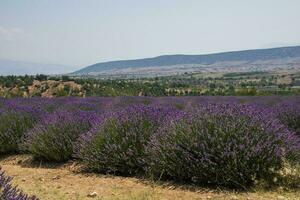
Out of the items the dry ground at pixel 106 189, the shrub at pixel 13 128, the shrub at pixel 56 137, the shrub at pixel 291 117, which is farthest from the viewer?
the shrub at pixel 13 128

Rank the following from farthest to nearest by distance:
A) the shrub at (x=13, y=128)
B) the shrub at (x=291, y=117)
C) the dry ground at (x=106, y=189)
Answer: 1. the shrub at (x=13, y=128)
2. the shrub at (x=291, y=117)
3. the dry ground at (x=106, y=189)

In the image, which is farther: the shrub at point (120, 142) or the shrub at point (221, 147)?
the shrub at point (120, 142)

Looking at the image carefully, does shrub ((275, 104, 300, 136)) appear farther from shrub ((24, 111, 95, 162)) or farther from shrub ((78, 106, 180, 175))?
shrub ((24, 111, 95, 162))

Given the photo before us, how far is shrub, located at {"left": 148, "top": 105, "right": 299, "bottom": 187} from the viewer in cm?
534

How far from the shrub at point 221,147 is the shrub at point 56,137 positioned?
2.05 metres

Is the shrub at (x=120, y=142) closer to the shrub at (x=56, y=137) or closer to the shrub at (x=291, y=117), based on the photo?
the shrub at (x=56, y=137)

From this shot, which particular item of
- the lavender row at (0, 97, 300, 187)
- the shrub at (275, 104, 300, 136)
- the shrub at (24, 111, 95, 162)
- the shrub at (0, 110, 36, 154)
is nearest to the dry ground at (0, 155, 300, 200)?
the lavender row at (0, 97, 300, 187)

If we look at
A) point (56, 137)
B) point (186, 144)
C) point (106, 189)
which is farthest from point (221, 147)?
point (56, 137)

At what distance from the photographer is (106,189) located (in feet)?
18.6

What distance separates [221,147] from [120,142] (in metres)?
1.73

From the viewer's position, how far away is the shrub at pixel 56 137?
7668 millimetres

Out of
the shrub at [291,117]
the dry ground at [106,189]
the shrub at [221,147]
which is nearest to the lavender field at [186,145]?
the shrub at [221,147]

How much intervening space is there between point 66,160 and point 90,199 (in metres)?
2.73

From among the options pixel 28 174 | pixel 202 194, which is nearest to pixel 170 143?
pixel 202 194
